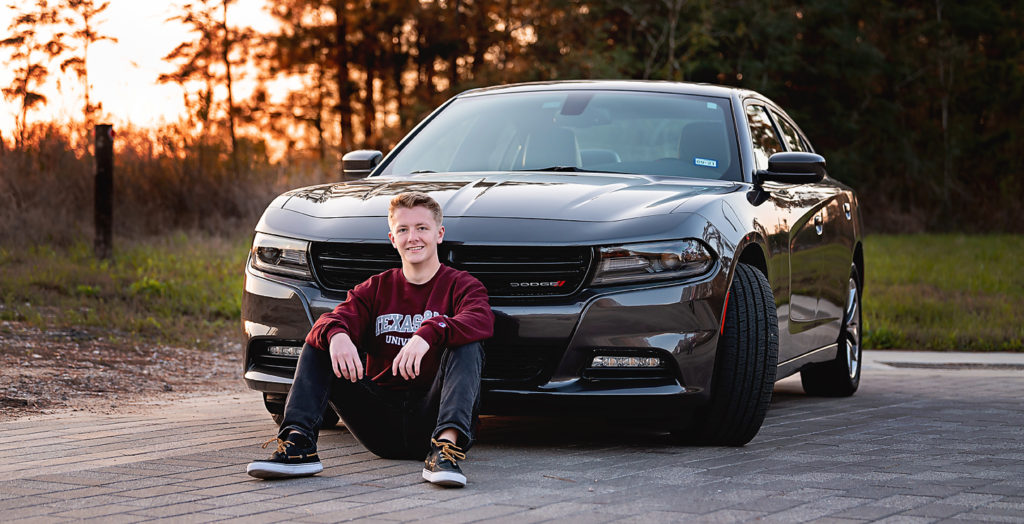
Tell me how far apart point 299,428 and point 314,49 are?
35305mm

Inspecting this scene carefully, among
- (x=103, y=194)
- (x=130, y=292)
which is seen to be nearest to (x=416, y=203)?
(x=130, y=292)

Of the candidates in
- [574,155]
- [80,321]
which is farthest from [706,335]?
[80,321]

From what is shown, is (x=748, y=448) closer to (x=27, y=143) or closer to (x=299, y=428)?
(x=299, y=428)

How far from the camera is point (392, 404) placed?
4859 millimetres

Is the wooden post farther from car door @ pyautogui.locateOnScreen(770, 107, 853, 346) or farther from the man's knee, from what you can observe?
the man's knee

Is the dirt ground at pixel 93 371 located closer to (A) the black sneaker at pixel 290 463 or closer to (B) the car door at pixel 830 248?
(A) the black sneaker at pixel 290 463

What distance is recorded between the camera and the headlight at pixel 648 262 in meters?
5.02

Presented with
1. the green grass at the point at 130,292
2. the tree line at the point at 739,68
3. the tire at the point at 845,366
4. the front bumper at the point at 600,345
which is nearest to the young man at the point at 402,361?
the front bumper at the point at 600,345

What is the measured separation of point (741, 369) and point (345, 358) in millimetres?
1623

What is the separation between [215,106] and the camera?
111 ft

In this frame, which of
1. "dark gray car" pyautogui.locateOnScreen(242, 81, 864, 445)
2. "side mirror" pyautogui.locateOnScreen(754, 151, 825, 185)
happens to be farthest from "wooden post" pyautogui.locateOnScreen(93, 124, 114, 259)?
"side mirror" pyautogui.locateOnScreen(754, 151, 825, 185)

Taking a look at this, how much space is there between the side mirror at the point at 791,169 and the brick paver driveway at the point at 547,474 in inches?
46.7

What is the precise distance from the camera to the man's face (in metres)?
4.84

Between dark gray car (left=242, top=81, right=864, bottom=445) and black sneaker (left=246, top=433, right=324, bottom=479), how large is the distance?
0.74 m
